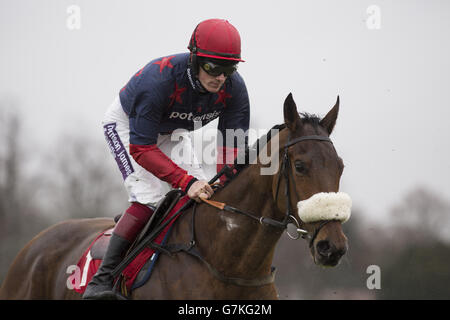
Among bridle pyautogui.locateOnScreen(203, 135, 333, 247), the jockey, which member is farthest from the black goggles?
bridle pyautogui.locateOnScreen(203, 135, 333, 247)

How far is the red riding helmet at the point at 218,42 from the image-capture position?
4.12 meters

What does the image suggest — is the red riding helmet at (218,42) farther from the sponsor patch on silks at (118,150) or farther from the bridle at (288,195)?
the sponsor patch on silks at (118,150)

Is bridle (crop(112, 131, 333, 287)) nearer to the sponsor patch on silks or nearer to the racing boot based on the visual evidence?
the racing boot

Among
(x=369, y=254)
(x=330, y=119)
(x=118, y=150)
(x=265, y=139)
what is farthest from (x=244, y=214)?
(x=369, y=254)

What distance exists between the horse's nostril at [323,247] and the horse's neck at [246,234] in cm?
48

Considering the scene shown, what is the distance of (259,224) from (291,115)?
79 centimetres

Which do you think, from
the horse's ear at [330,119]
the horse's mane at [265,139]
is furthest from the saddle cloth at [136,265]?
the horse's ear at [330,119]

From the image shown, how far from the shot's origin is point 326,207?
329cm

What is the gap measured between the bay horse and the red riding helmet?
712 millimetres

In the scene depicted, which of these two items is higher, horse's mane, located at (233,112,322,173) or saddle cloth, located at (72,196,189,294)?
horse's mane, located at (233,112,322,173)

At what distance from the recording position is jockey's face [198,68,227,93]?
4.25 meters

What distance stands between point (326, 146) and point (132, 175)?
1.80 metres
